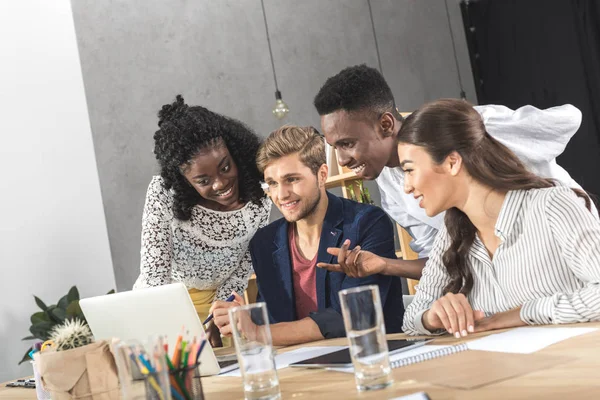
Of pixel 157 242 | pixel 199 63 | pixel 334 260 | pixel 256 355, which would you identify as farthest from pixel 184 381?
pixel 199 63

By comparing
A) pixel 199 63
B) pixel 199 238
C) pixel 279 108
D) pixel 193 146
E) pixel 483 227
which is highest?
pixel 199 63

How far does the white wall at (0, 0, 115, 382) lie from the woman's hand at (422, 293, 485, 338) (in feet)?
11.9

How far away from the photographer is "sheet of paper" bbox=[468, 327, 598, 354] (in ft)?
4.33

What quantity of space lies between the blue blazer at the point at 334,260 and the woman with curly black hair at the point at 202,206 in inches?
8.9

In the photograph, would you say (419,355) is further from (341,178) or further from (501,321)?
(341,178)

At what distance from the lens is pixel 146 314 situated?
63.6 inches

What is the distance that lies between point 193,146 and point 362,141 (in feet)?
1.95

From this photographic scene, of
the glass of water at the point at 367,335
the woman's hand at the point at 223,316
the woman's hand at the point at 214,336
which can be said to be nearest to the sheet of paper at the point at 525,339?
the glass of water at the point at 367,335

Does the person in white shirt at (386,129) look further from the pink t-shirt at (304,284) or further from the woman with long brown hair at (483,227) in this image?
the woman with long brown hair at (483,227)

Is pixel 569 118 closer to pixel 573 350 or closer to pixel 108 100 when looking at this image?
pixel 573 350

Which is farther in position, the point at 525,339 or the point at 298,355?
the point at 298,355

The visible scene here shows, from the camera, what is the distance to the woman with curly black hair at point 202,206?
255cm

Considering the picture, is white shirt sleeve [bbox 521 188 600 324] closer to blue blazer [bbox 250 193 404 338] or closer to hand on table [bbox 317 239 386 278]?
hand on table [bbox 317 239 386 278]

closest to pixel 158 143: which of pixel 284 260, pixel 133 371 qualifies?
pixel 284 260
